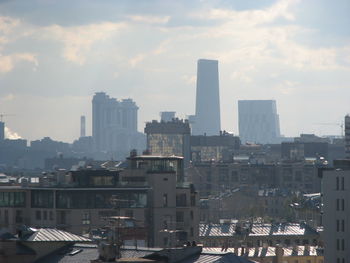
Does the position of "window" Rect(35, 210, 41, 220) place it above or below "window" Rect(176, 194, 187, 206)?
below

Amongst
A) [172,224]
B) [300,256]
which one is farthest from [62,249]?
[300,256]

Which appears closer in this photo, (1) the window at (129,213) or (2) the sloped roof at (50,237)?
(2) the sloped roof at (50,237)

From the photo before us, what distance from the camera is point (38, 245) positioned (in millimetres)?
60594

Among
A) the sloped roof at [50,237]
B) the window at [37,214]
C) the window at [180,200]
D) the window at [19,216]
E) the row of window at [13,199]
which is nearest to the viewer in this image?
the sloped roof at [50,237]

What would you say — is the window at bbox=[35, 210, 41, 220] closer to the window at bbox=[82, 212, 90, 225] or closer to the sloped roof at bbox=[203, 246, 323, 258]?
the window at bbox=[82, 212, 90, 225]

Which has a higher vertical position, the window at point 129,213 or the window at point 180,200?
the window at point 180,200

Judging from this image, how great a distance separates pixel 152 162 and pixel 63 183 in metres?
→ 5.45

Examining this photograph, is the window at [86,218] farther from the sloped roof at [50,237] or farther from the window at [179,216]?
the sloped roof at [50,237]

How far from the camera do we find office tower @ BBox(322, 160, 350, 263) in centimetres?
8438

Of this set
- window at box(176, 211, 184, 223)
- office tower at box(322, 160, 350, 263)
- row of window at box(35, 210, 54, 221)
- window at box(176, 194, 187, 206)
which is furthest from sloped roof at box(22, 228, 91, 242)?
row of window at box(35, 210, 54, 221)

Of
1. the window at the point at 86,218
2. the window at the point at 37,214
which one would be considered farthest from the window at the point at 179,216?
the window at the point at 37,214

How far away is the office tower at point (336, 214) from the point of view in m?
84.4

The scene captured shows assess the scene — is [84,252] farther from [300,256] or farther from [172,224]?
[300,256]

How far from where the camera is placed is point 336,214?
3337 inches
